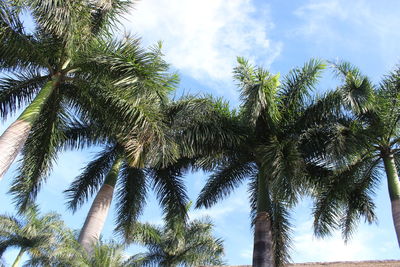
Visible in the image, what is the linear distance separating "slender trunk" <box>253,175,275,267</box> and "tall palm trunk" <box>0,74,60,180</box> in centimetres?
792

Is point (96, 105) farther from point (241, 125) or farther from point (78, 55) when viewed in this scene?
point (241, 125)

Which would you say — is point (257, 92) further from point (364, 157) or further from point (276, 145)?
point (364, 157)

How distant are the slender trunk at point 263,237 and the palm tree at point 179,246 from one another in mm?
9360

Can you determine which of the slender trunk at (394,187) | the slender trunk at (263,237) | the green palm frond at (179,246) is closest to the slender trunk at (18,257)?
the green palm frond at (179,246)

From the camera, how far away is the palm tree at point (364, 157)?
14773 mm

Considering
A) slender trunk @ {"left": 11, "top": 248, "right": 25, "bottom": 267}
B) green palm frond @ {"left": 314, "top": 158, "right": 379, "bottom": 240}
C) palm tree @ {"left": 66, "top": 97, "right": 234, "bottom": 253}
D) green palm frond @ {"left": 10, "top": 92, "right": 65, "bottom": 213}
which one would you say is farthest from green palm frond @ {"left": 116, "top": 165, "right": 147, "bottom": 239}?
slender trunk @ {"left": 11, "top": 248, "right": 25, "bottom": 267}

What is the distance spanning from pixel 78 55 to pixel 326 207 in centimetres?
990

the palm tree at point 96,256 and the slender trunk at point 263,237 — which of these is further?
the slender trunk at point 263,237

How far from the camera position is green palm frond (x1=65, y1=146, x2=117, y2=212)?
17.7 m

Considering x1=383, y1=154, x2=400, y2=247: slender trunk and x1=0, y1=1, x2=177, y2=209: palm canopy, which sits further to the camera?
x1=383, y1=154, x2=400, y2=247: slender trunk

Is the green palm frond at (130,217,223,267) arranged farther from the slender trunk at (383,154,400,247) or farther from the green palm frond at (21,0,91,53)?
the green palm frond at (21,0,91,53)

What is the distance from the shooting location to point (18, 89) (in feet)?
41.3

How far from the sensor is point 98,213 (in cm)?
1619

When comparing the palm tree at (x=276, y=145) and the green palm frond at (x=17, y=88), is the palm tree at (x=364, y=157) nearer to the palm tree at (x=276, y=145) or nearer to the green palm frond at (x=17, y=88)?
the palm tree at (x=276, y=145)
